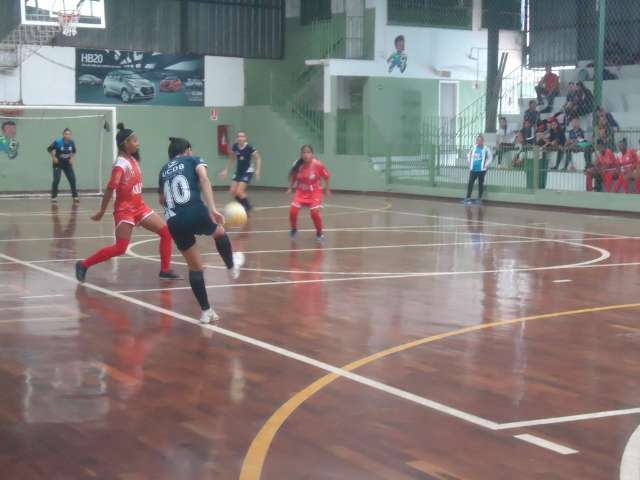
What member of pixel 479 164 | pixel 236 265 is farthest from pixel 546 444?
pixel 479 164

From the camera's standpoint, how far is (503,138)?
108ft

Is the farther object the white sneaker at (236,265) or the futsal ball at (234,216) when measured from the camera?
the futsal ball at (234,216)

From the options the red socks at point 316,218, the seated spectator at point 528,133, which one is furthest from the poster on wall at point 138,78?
the red socks at point 316,218

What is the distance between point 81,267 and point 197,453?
7.63 m

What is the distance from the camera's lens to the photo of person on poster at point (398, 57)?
3647 centimetres

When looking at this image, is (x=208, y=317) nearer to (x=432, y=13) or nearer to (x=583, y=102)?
(x=583, y=102)

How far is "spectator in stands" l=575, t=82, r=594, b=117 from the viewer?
30.8 metres

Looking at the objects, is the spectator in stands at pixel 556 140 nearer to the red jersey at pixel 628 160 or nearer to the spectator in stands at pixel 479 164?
the spectator in stands at pixel 479 164

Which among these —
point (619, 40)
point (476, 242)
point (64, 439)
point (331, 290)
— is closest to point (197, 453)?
point (64, 439)

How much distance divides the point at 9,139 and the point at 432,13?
14862 mm

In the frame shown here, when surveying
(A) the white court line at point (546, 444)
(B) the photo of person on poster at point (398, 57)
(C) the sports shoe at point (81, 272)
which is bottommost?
(A) the white court line at point (546, 444)

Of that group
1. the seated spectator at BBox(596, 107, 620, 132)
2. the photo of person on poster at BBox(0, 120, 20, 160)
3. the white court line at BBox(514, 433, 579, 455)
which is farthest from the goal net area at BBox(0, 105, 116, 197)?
the white court line at BBox(514, 433, 579, 455)

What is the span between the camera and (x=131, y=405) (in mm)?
7648

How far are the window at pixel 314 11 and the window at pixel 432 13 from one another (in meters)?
2.53
